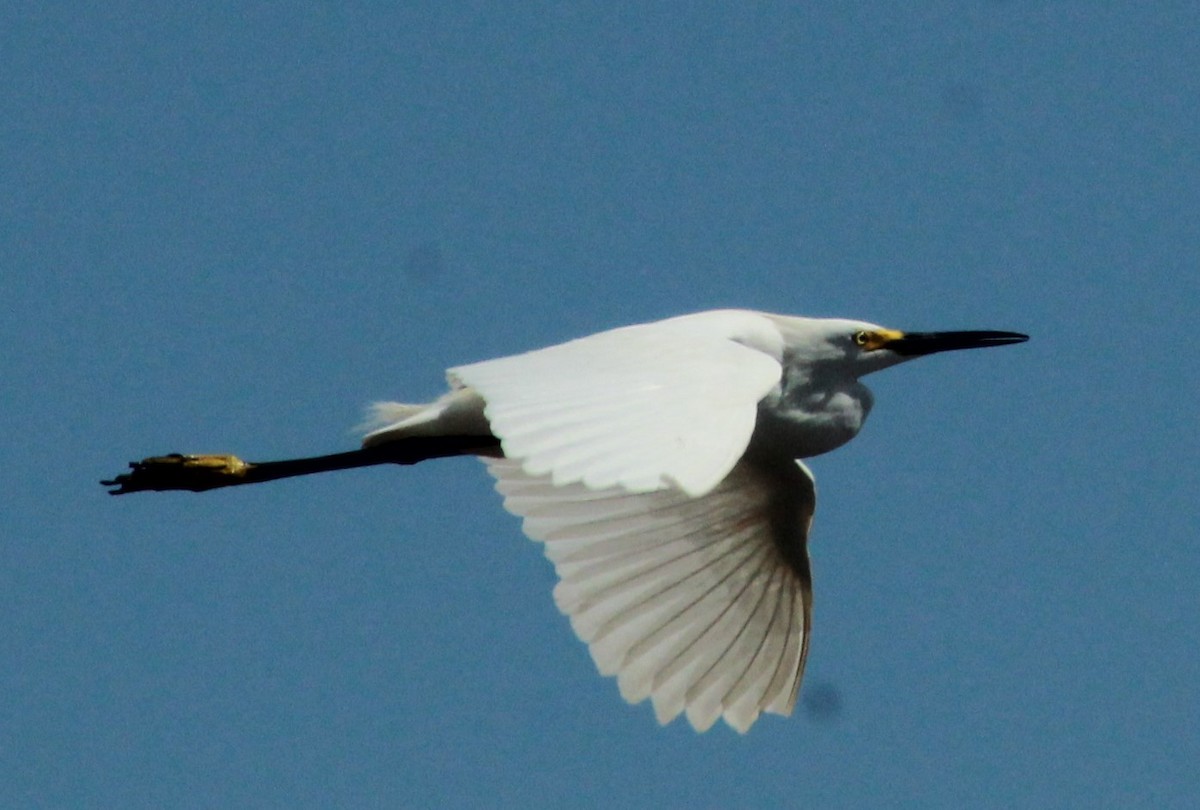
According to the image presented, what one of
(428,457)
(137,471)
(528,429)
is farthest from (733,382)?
(137,471)

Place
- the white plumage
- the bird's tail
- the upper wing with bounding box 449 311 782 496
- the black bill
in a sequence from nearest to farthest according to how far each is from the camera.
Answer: the upper wing with bounding box 449 311 782 496 < the bird's tail < the white plumage < the black bill

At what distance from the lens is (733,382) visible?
5809mm

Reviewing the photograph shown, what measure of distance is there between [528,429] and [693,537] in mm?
3063

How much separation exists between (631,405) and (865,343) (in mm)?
2529

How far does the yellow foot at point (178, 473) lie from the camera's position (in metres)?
8.10

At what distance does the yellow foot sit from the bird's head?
2.34m

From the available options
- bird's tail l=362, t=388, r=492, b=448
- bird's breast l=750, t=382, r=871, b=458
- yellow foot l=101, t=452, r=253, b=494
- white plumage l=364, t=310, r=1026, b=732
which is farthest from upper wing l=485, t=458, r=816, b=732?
yellow foot l=101, t=452, r=253, b=494

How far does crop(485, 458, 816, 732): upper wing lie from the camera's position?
26.2 ft

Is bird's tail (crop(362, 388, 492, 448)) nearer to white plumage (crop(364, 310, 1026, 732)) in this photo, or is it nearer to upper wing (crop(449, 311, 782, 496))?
white plumage (crop(364, 310, 1026, 732))

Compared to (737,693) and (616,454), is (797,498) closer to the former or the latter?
(737,693)

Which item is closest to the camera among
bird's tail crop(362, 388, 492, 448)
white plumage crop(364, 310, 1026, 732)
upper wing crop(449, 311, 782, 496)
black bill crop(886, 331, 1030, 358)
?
upper wing crop(449, 311, 782, 496)

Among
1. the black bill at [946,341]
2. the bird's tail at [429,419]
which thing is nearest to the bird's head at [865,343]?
the black bill at [946,341]

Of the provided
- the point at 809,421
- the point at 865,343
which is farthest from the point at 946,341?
the point at 809,421

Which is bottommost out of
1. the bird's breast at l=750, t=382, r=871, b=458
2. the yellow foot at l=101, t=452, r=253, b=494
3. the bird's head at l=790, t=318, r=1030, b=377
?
the bird's breast at l=750, t=382, r=871, b=458
